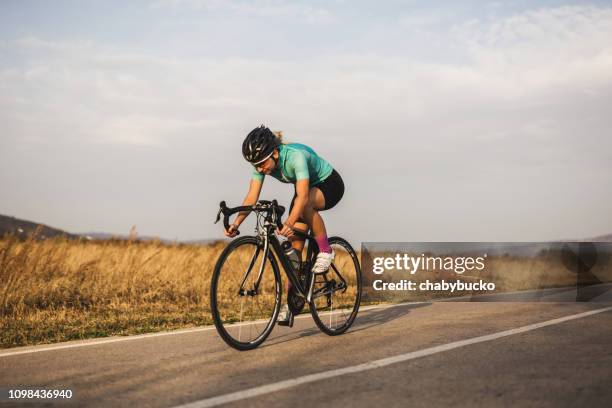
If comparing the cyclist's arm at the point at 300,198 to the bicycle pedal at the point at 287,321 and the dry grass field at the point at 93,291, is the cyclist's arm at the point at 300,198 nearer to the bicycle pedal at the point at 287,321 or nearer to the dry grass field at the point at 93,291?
the bicycle pedal at the point at 287,321

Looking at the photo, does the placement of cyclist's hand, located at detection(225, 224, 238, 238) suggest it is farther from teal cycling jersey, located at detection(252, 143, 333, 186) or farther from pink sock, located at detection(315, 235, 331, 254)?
pink sock, located at detection(315, 235, 331, 254)

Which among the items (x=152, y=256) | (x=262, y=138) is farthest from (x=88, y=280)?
(x=262, y=138)

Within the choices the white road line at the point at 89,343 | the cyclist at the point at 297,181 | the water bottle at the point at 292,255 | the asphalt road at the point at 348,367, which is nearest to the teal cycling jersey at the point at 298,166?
the cyclist at the point at 297,181

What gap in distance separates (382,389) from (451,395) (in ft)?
1.51

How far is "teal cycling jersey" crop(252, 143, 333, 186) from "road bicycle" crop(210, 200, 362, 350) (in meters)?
0.46

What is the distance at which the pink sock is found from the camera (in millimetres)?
6957

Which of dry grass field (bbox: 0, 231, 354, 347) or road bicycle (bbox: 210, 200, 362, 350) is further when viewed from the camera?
dry grass field (bbox: 0, 231, 354, 347)

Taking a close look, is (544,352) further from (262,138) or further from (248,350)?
(262,138)

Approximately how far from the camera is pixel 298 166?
6387 mm

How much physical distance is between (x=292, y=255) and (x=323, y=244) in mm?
472

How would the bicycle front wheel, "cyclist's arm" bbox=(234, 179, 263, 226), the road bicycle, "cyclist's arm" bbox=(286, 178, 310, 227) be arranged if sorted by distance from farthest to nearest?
"cyclist's arm" bbox=(234, 179, 263, 226)
"cyclist's arm" bbox=(286, 178, 310, 227)
the road bicycle
the bicycle front wheel

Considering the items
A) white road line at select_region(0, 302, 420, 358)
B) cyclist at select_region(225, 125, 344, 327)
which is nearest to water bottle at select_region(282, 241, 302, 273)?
cyclist at select_region(225, 125, 344, 327)

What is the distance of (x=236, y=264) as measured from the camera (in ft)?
20.3

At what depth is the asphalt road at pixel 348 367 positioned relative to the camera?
4262 mm
